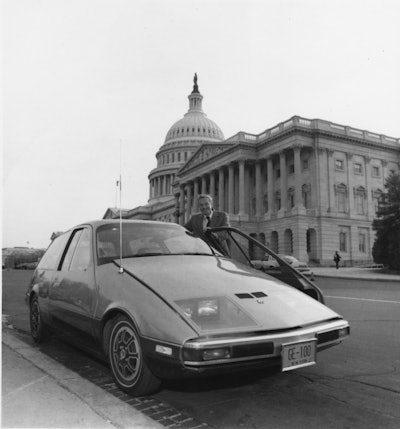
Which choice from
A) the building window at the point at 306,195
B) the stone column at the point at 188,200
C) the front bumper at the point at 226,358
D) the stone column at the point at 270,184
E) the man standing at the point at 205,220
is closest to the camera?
the front bumper at the point at 226,358

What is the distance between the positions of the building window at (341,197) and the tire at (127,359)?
54892mm

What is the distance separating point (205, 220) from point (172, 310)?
3023 millimetres

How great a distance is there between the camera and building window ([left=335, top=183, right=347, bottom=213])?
2194 inches

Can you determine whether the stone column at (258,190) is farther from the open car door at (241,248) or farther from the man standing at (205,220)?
the open car door at (241,248)

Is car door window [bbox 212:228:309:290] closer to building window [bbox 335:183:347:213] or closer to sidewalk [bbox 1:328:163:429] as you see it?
sidewalk [bbox 1:328:163:429]

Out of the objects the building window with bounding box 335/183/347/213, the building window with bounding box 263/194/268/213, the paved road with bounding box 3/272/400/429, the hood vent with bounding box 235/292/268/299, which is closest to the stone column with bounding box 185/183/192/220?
the building window with bounding box 263/194/268/213

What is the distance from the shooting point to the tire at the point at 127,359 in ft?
11.2

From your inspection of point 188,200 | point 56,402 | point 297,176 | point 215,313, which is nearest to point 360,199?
point 297,176

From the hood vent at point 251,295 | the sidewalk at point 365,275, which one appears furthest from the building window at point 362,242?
the hood vent at point 251,295

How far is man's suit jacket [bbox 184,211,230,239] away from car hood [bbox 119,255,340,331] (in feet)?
4.36

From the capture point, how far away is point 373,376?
4277mm

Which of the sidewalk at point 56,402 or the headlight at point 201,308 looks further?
the headlight at point 201,308

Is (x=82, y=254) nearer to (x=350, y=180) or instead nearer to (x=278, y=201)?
(x=350, y=180)

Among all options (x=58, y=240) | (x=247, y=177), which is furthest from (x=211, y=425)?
(x=247, y=177)
